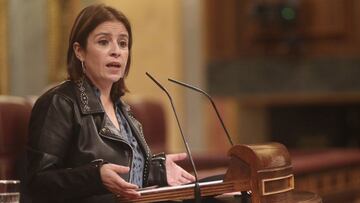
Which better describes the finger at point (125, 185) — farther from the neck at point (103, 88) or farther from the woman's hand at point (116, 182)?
the neck at point (103, 88)

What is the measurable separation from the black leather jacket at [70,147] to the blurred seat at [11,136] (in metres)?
0.78

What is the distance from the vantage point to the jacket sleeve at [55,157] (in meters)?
1.85

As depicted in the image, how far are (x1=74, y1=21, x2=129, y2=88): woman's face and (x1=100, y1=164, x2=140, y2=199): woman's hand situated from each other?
284 millimetres

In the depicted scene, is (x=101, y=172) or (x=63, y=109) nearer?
(x=101, y=172)

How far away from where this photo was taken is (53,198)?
1914mm

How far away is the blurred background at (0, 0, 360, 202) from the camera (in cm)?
→ 610

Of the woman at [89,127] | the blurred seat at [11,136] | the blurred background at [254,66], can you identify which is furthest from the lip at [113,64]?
the blurred background at [254,66]

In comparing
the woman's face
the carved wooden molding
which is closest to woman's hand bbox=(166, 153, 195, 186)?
the woman's face

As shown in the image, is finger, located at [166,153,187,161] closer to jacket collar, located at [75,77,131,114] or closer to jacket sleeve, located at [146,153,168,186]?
jacket sleeve, located at [146,153,168,186]

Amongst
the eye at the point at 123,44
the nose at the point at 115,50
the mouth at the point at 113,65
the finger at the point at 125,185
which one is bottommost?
the finger at the point at 125,185

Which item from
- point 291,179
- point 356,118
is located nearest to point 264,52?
point 356,118

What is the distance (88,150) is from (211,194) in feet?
1.05

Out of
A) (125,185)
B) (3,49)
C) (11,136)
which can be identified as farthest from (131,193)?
(3,49)

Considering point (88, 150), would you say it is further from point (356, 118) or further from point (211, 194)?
point (356, 118)
